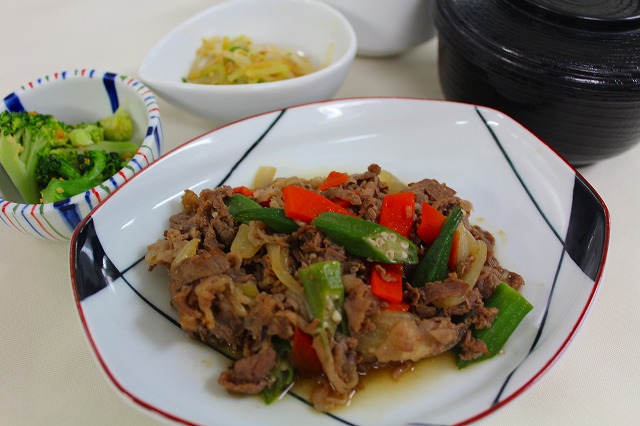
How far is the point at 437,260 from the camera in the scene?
5.80 feet

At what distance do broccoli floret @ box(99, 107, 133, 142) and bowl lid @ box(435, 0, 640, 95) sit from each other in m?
1.58

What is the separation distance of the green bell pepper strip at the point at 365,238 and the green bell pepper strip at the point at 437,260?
0.17ft

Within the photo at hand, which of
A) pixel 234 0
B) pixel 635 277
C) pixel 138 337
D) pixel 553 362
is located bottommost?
pixel 635 277

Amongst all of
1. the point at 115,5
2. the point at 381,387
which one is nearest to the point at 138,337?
the point at 381,387

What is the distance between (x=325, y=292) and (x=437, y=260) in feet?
1.44

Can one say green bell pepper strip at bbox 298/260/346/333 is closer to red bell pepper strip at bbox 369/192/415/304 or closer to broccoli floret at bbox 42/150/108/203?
red bell pepper strip at bbox 369/192/415/304

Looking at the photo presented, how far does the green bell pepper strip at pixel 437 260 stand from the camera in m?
1.77

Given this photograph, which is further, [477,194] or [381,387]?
[477,194]

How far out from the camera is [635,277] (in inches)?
85.6

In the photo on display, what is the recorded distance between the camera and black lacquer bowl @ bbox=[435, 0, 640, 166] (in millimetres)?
2082

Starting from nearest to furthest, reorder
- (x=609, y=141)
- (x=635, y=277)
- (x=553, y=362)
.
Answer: (x=553, y=362) → (x=635, y=277) → (x=609, y=141)

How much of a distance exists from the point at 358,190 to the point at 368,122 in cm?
61

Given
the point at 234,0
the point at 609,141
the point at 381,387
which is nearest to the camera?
the point at 381,387

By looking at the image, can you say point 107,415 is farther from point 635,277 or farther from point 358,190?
point 635,277
